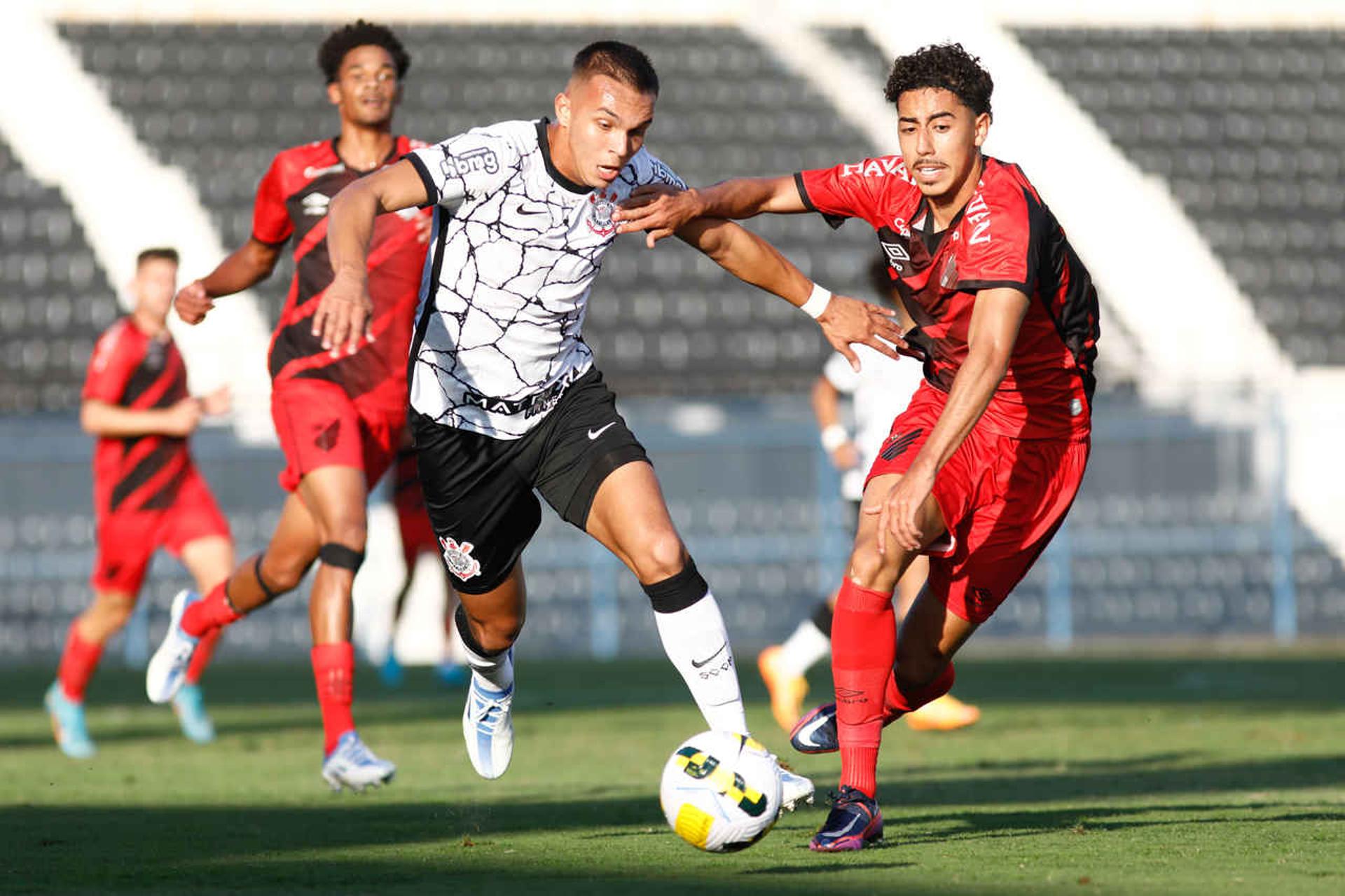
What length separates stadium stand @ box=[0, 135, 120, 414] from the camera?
18.6 metres

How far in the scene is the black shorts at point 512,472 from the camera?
5.90 meters

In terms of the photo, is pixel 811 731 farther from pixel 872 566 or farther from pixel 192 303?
pixel 192 303

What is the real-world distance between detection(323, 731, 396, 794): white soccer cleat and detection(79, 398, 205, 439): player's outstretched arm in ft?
13.0

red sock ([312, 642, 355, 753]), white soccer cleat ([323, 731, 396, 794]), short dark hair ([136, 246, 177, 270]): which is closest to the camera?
white soccer cleat ([323, 731, 396, 794])

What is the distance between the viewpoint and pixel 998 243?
5.19 m

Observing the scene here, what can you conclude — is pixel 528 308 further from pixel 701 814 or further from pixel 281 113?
pixel 281 113

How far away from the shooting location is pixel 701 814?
16.2ft

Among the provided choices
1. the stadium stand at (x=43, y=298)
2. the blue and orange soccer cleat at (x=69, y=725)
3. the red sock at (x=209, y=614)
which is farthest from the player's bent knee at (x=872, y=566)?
the stadium stand at (x=43, y=298)

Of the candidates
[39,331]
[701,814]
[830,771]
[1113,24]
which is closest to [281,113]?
[39,331]

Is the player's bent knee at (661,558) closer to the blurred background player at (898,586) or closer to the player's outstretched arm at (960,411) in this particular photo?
the player's outstretched arm at (960,411)

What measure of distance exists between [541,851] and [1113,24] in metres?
19.6

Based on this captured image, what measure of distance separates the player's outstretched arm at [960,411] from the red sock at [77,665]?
233 inches

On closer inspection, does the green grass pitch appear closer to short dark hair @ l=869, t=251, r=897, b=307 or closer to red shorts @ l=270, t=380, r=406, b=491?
red shorts @ l=270, t=380, r=406, b=491

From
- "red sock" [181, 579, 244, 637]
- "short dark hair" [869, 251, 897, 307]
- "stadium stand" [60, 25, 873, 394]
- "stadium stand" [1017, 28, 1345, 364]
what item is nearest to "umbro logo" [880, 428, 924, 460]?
"red sock" [181, 579, 244, 637]
